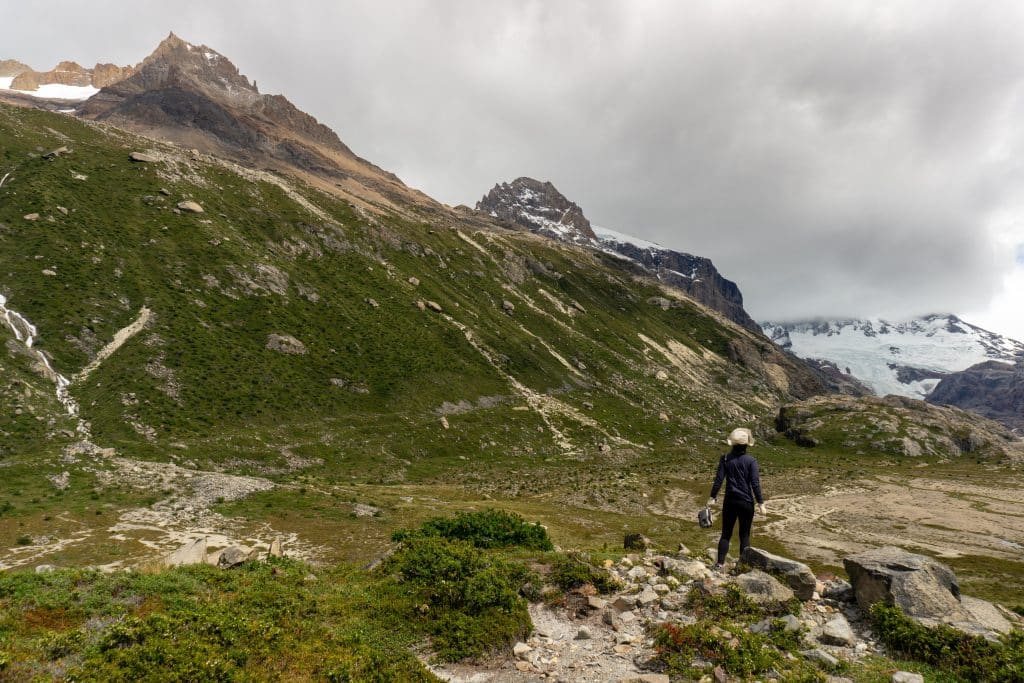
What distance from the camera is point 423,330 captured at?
104500 millimetres

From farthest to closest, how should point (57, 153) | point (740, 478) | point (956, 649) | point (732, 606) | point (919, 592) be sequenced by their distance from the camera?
point (57, 153), point (740, 478), point (732, 606), point (919, 592), point (956, 649)

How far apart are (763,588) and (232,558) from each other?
65.8ft

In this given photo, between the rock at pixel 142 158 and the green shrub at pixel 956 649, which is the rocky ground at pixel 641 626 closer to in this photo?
the green shrub at pixel 956 649

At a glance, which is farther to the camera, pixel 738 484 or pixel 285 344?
pixel 285 344

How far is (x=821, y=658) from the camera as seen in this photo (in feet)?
37.3

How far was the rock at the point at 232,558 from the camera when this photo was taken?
19375 millimetres

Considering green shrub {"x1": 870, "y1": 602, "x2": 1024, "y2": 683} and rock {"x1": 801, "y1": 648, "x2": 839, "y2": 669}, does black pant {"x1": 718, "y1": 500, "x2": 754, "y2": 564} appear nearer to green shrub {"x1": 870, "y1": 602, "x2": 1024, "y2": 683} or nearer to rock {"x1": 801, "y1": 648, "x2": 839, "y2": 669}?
green shrub {"x1": 870, "y1": 602, "x2": 1024, "y2": 683}

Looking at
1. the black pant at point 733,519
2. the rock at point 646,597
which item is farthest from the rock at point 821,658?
the black pant at point 733,519

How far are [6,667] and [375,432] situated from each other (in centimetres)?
6159

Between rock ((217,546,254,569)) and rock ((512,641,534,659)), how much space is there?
44.3ft

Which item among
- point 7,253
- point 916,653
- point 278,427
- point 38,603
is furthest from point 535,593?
point 7,253

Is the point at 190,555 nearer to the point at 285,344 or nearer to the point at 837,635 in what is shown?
the point at 837,635

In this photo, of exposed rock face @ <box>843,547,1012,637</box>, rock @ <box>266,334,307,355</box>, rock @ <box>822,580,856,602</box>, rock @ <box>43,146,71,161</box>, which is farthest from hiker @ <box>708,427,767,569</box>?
rock @ <box>43,146,71,161</box>

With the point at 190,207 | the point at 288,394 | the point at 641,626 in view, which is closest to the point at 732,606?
the point at 641,626
